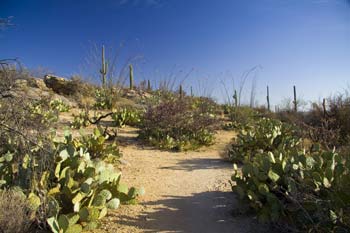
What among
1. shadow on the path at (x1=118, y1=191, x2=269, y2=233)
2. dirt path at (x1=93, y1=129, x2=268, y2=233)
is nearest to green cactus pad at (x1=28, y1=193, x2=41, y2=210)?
dirt path at (x1=93, y1=129, x2=268, y2=233)

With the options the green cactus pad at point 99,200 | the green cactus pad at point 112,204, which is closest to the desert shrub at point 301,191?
the green cactus pad at point 112,204

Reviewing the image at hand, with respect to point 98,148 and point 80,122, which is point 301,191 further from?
point 80,122

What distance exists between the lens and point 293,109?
43.4 feet

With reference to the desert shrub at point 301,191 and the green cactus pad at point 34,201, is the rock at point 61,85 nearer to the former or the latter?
the green cactus pad at point 34,201

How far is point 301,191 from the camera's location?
104 inches

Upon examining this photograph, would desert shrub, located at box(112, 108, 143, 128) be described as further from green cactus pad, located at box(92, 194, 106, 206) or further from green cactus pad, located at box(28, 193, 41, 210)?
green cactus pad, located at box(28, 193, 41, 210)

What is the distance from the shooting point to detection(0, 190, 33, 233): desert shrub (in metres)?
2.26

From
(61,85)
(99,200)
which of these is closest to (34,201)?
(99,200)

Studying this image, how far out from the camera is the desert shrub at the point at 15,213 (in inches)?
88.9

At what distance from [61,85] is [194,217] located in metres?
13.0

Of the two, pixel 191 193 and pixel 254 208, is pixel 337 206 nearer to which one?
pixel 254 208

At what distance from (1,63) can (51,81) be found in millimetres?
12370

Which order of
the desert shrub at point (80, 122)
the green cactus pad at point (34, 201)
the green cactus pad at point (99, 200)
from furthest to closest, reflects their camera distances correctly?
the desert shrub at point (80, 122) → the green cactus pad at point (99, 200) → the green cactus pad at point (34, 201)

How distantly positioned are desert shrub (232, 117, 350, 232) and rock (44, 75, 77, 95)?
12373 mm
